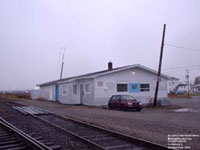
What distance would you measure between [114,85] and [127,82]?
1.56 meters

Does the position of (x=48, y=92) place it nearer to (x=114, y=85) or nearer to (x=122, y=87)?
(x=114, y=85)

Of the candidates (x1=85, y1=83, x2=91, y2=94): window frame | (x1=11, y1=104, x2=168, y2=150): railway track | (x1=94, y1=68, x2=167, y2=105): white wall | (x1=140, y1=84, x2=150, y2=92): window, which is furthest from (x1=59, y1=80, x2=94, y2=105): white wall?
(x1=11, y1=104, x2=168, y2=150): railway track

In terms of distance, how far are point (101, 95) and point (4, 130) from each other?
47.3 ft

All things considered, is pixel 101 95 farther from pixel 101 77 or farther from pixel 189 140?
pixel 189 140

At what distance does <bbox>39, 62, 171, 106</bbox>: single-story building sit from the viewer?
2412 centimetres

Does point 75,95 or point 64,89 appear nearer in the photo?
point 75,95

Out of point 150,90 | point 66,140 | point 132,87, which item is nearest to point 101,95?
point 132,87

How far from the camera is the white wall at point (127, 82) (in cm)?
2416

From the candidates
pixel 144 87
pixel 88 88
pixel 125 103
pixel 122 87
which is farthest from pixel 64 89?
pixel 125 103

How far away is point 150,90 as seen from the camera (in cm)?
2669

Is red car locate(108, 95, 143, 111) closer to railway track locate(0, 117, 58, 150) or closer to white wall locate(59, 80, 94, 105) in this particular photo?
white wall locate(59, 80, 94, 105)

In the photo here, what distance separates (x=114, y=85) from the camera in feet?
81.8

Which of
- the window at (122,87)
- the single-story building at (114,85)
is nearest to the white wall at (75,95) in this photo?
the single-story building at (114,85)

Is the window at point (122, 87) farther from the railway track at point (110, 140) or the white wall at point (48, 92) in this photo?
the railway track at point (110, 140)
